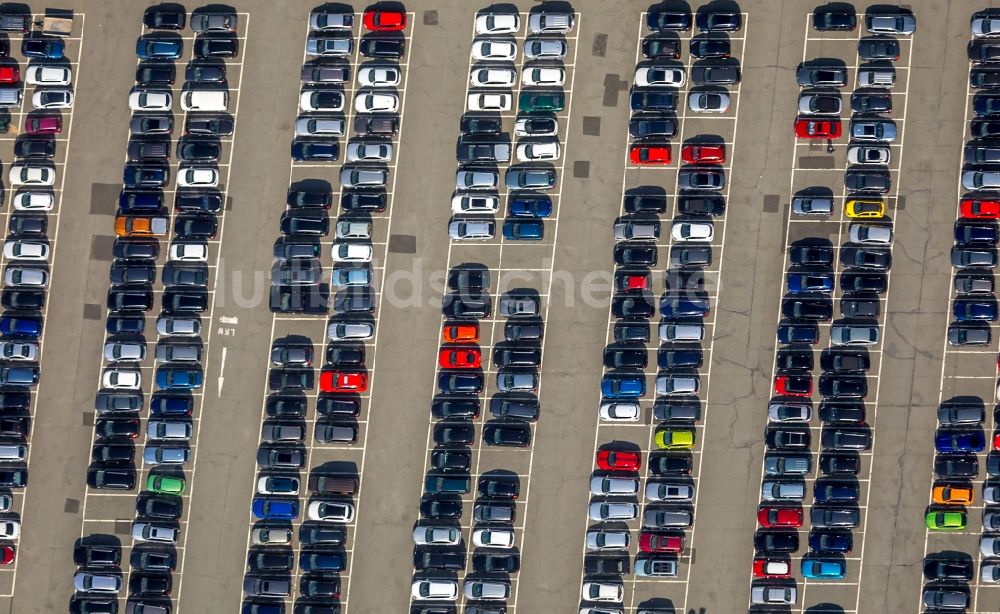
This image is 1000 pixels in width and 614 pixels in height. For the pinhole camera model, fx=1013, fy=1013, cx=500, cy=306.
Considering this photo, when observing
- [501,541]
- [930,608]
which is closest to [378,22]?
[501,541]

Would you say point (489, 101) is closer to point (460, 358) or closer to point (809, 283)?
point (460, 358)

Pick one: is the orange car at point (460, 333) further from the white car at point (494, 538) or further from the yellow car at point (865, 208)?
the yellow car at point (865, 208)

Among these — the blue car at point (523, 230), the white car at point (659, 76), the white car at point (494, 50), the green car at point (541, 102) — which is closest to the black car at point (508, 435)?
the blue car at point (523, 230)

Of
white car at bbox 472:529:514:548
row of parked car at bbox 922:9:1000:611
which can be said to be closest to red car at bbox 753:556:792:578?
row of parked car at bbox 922:9:1000:611

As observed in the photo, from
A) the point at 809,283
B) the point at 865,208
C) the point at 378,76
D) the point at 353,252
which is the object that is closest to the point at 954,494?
the point at 809,283

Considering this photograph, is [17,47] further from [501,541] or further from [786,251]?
[786,251]

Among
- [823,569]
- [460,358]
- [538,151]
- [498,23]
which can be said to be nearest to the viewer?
[823,569]
